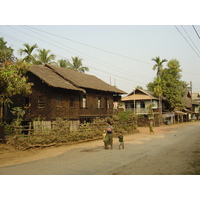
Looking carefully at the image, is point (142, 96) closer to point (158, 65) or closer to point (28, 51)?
point (158, 65)

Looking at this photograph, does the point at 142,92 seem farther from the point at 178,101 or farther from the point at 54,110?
the point at 54,110

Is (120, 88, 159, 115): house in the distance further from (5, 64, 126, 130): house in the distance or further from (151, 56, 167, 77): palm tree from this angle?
(5, 64, 126, 130): house in the distance

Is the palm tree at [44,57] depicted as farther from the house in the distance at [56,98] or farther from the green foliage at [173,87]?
the green foliage at [173,87]

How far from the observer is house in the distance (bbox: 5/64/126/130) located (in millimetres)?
20297

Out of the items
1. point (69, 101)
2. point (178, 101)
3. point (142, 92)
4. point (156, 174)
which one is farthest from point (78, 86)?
point (178, 101)

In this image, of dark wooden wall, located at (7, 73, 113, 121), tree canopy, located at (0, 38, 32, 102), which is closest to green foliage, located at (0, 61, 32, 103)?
tree canopy, located at (0, 38, 32, 102)

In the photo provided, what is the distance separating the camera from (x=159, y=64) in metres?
44.8

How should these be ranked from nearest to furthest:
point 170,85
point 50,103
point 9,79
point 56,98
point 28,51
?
point 9,79 → point 50,103 → point 56,98 → point 28,51 → point 170,85

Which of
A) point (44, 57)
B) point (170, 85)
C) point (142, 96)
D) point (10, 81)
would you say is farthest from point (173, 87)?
point (10, 81)

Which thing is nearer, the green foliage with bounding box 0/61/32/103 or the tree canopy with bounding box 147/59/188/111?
the green foliage with bounding box 0/61/32/103

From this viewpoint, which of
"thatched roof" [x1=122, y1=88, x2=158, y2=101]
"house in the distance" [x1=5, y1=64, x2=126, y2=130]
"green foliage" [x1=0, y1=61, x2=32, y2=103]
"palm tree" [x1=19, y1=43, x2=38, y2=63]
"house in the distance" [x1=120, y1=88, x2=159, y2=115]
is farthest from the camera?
"house in the distance" [x1=120, y1=88, x2=159, y2=115]

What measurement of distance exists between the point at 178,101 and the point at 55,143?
3516 cm

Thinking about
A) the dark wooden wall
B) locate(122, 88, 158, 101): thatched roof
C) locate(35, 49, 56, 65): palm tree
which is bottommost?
the dark wooden wall

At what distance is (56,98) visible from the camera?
2086 cm
